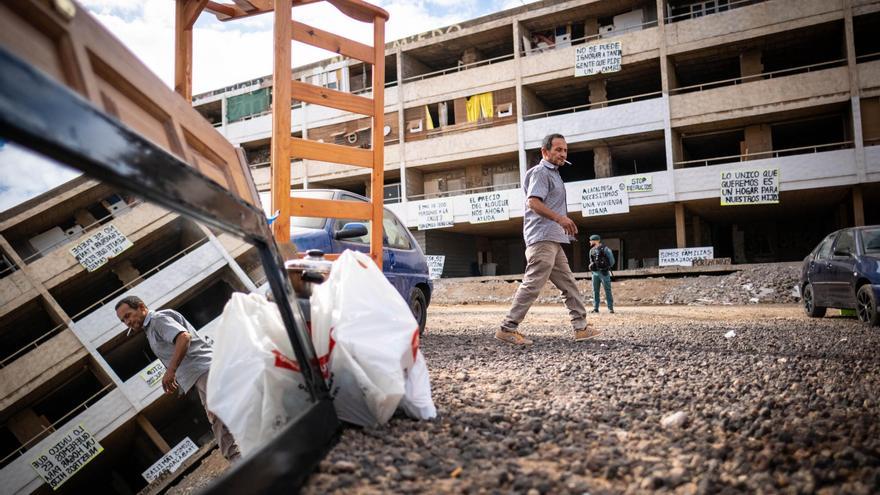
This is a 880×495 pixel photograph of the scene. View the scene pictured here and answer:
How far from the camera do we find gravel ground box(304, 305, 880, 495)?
1.63 m

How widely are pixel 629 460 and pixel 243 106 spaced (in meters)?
31.5

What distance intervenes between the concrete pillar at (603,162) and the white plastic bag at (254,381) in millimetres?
21210

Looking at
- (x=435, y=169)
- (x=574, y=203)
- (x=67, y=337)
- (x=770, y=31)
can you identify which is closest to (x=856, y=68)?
(x=770, y=31)

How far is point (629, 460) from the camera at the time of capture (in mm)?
1840

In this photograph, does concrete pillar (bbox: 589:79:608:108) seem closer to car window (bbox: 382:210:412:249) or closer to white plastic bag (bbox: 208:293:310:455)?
car window (bbox: 382:210:412:249)

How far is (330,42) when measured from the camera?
4406mm

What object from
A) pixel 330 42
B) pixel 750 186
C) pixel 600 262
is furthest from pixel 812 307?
pixel 750 186

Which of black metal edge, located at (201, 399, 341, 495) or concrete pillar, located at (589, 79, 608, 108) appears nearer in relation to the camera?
black metal edge, located at (201, 399, 341, 495)

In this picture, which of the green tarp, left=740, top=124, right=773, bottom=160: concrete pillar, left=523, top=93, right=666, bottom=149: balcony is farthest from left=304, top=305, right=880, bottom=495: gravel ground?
the green tarp

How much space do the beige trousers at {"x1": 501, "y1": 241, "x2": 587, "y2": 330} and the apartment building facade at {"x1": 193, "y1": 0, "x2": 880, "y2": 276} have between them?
554 inches

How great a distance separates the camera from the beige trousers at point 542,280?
4996mm

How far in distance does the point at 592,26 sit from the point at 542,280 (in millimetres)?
21294

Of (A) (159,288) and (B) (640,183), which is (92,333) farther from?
(B) (640,183)

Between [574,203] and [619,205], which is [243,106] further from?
[619,205]
